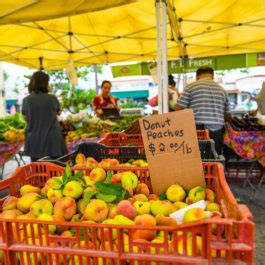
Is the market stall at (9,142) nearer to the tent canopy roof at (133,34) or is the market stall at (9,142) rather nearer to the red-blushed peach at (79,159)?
the tent canopy roof at (133,34)

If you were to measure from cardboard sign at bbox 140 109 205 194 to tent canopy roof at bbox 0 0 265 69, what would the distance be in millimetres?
3129

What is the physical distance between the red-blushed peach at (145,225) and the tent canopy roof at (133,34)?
3.58 m

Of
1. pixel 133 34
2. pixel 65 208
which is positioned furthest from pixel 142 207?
pixel 133 34

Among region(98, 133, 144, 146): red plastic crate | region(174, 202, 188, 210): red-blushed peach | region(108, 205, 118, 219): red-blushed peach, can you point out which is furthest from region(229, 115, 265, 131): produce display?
region(108, 205, 118, 219): red-blushed peach

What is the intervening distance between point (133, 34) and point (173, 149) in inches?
197

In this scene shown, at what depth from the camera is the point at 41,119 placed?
350cm

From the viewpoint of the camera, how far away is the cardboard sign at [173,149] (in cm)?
A: 136

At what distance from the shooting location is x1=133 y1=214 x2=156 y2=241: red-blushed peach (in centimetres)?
97

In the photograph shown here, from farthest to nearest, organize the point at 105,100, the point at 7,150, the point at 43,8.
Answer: the point at 105,100 < the point at 7,150 < the point at 43,8

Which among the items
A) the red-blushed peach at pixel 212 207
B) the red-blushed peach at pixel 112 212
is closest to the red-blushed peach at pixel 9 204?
the red-blushed peach at pixel 112 212

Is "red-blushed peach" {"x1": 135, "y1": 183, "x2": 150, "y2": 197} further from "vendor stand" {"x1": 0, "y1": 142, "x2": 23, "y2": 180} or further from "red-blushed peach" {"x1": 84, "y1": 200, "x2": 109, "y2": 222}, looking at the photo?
"vendor stand" {"x1": 0, "y1": 142, "x2": 23, "y2": 180}

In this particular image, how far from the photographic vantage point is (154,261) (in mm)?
835

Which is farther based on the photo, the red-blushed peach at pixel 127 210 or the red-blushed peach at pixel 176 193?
the red-blushed peach at pixel 176 193

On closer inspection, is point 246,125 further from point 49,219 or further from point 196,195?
point 49,219
